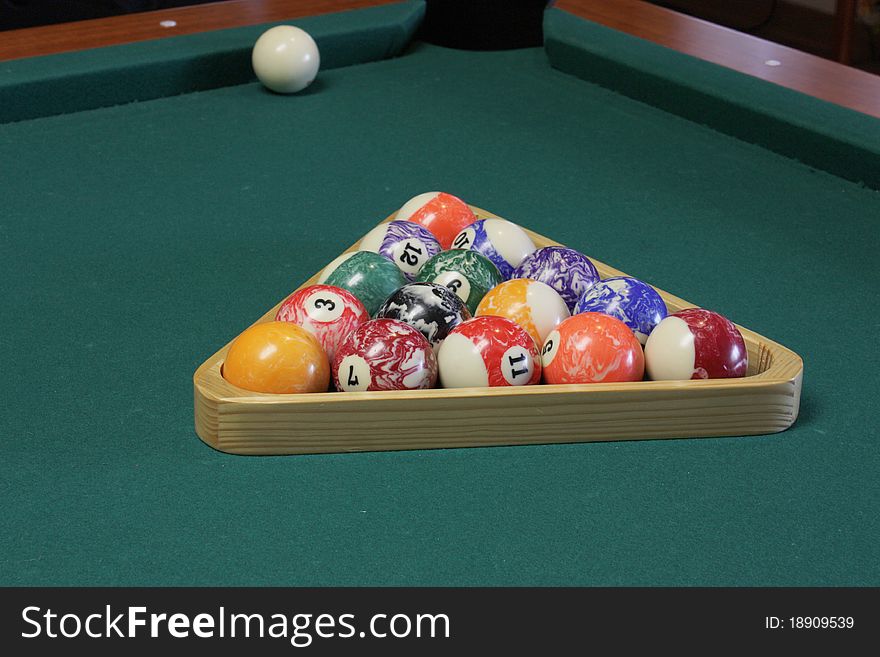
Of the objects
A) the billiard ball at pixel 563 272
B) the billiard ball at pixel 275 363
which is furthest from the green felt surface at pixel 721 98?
the billiard ball at pixel 275 363

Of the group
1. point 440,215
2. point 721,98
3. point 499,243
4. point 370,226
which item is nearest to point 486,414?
point 499,243

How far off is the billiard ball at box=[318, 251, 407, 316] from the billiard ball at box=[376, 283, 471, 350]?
0.08m

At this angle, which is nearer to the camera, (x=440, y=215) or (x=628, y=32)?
(x=440, y=215)

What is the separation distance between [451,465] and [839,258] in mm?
1021

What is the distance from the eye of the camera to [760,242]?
2314 mm

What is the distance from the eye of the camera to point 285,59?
2.95 metres

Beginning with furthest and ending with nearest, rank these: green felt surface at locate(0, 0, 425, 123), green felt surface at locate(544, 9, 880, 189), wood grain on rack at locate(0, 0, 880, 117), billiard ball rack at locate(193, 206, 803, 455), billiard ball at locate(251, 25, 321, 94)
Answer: billiard ball at locate(251, 25, 321, 94)
green felt surface at locate(0, 0, 425, 123)
wood grain on rack at locate(0, 0, 880, 117)
green felt surface at locate(544, 9, 880, 189)
billiard ball rack at locate(193, 206, 803, 455)

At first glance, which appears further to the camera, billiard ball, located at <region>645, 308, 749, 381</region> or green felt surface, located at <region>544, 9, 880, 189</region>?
green felt surface, located at <region>544, 9, 880, 189</region>

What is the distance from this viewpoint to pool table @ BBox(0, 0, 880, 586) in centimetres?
146

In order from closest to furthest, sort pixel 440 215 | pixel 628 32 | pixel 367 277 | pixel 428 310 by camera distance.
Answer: pixel 428 310 < pixel 367 277 < pixel 440 215 < pixel 628 32

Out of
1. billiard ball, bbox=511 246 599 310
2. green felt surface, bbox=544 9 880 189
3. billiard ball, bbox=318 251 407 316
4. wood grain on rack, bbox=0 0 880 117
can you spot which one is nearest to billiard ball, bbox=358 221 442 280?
billiard ball, bbox=318 251 407 316

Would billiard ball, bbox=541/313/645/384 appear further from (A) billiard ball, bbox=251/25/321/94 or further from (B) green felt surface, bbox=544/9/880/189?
(A) billiard ball, bbox=251/25/321/94

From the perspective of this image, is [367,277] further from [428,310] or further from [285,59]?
[285,59]

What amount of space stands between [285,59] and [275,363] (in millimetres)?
1472
